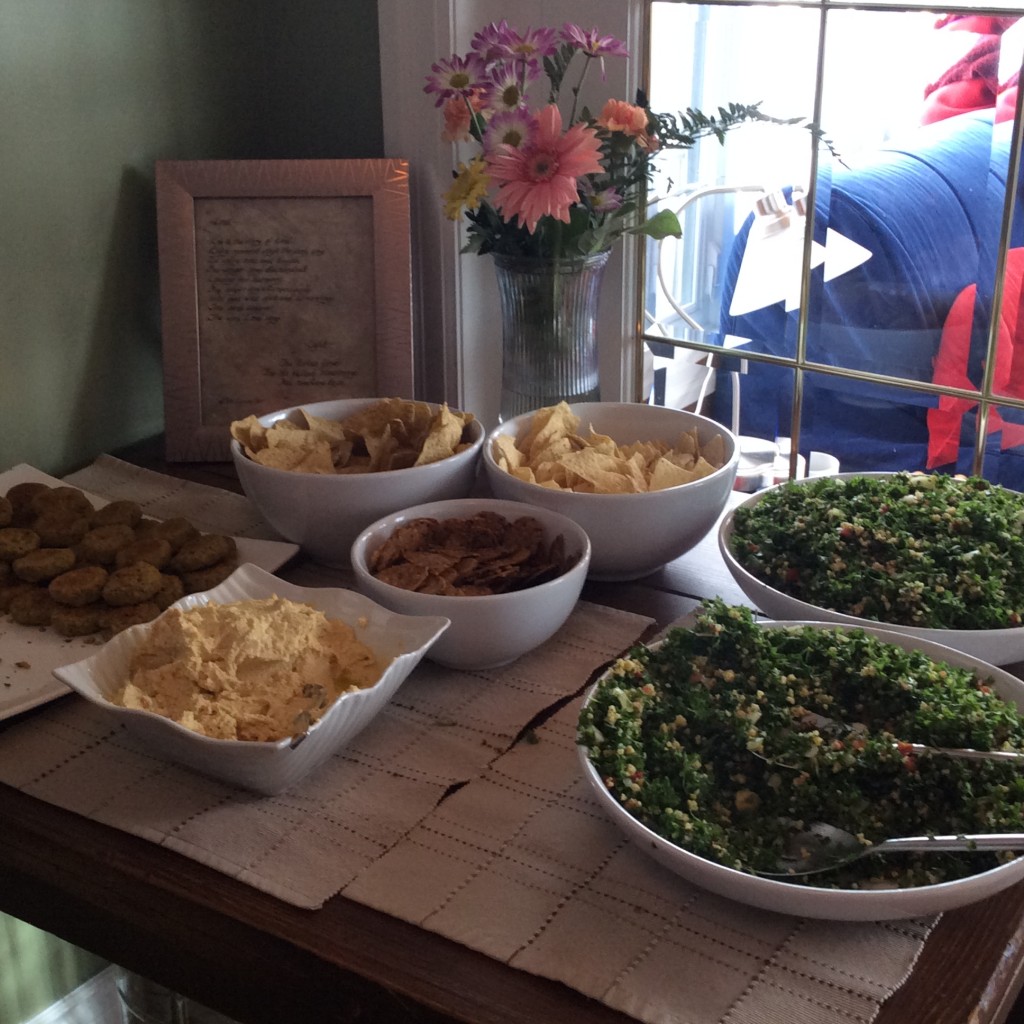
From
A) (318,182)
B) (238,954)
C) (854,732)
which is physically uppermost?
(318,182)

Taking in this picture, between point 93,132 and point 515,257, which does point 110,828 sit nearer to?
point 515,257

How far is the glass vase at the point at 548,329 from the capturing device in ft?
4.33

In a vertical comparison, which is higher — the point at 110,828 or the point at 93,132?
the point at 93,132

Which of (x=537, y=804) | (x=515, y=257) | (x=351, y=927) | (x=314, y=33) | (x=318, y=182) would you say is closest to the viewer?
(x=351, y=927)

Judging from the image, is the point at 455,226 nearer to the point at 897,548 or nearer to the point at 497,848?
the point at 897,548

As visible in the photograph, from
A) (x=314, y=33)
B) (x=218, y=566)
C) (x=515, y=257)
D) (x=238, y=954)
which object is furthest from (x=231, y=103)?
(x=238, y=954)

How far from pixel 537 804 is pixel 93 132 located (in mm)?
970

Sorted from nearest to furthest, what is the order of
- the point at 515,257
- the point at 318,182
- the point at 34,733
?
1. the point at 34,733
2. the point at 515,257
3. the point at 318,182

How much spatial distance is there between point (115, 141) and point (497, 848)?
3.28 ft

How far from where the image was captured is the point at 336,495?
1.16 meters

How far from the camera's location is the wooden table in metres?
0.71

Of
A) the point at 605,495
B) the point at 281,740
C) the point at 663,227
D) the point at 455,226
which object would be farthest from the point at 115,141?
the point at 281,740

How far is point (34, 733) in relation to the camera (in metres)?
0.98

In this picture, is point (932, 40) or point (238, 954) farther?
point (932, 40)
